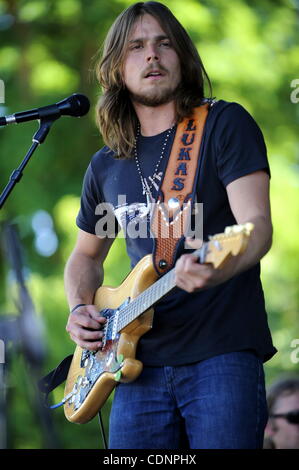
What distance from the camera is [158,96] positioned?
10.5ft

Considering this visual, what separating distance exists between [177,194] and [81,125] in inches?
188

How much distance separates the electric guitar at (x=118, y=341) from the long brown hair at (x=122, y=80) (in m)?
0.60

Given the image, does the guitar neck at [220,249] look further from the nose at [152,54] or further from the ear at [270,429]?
the ear at [270,429]

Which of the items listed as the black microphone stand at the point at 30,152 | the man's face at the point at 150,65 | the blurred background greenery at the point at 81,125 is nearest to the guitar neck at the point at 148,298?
the black microphone stand at the point at 30,152

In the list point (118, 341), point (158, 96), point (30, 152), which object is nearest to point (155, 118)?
Answer: point (158, 96)

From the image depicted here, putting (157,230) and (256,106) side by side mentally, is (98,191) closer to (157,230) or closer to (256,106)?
(157,230)

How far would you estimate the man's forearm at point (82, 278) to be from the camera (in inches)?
136

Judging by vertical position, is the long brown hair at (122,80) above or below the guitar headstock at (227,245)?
above

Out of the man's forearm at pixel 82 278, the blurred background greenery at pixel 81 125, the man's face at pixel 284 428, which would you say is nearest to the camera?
the man's forearm at pixel 82 278

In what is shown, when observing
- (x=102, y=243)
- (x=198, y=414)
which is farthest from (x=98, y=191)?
(x=198, y=414)

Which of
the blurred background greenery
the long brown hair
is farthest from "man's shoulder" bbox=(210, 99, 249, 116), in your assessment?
the blurred background greenery

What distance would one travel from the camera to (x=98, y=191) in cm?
342

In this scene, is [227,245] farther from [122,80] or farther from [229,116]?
[122,80]
